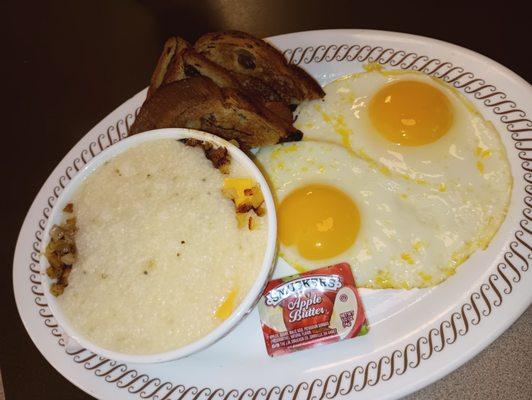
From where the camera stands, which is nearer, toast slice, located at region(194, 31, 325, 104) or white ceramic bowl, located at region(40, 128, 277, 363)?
white ceramic bowl, located at region(40, 128, 277, 363)

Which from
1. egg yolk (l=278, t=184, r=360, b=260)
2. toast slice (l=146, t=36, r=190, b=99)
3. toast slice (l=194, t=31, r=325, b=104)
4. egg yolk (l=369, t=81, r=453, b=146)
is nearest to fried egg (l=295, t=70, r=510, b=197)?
egg yolk (l=369, t=81, r=453, b=146)

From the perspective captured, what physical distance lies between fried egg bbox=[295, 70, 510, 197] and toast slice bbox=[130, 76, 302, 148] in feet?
0.76

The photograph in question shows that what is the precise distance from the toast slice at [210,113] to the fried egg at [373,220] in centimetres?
19

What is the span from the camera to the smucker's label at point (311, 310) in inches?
59.0

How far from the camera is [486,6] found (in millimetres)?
2057

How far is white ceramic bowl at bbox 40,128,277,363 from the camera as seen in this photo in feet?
4.45

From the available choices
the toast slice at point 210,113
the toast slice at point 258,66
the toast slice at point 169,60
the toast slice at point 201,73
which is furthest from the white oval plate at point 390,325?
the toast slice at point 169,60

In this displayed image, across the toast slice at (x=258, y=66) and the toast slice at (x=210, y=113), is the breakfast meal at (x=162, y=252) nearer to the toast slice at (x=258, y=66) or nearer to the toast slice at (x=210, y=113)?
the toast slice at (x=210, y=113)

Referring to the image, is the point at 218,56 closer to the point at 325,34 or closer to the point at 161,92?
the point at 161,92

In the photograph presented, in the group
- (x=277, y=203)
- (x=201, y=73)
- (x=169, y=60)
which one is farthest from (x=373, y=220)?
(x=169, y=60)

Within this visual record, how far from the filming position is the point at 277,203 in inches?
69.1

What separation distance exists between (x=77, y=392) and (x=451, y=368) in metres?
1.31

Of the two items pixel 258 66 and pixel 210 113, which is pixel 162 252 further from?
pixel 258 66

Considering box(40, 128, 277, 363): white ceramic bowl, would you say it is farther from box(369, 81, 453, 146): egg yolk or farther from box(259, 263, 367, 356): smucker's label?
box(369, 81, 453, 146): egg yolk
